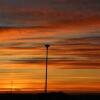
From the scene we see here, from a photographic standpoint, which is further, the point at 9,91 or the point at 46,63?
the point at 9,91

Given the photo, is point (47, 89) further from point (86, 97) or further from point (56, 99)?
point (86, 97)

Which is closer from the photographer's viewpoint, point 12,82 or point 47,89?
point 12,82

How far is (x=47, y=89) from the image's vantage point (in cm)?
4484

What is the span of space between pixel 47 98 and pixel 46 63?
3.07 m

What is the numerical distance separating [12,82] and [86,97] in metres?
8.98

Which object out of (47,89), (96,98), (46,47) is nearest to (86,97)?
(96,98)

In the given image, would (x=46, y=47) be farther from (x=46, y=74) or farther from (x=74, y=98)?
(x=74, y=98)

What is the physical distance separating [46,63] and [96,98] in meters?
7.13

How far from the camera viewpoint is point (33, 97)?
152 ft

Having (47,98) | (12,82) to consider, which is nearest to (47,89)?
(47,98)

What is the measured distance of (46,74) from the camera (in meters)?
42.8

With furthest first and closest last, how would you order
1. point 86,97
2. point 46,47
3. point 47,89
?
point 86,97
point 47,89
point 46,47

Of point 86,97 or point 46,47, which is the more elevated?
point 46,47

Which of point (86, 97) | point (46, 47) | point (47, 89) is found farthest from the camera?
point (86, 97)
